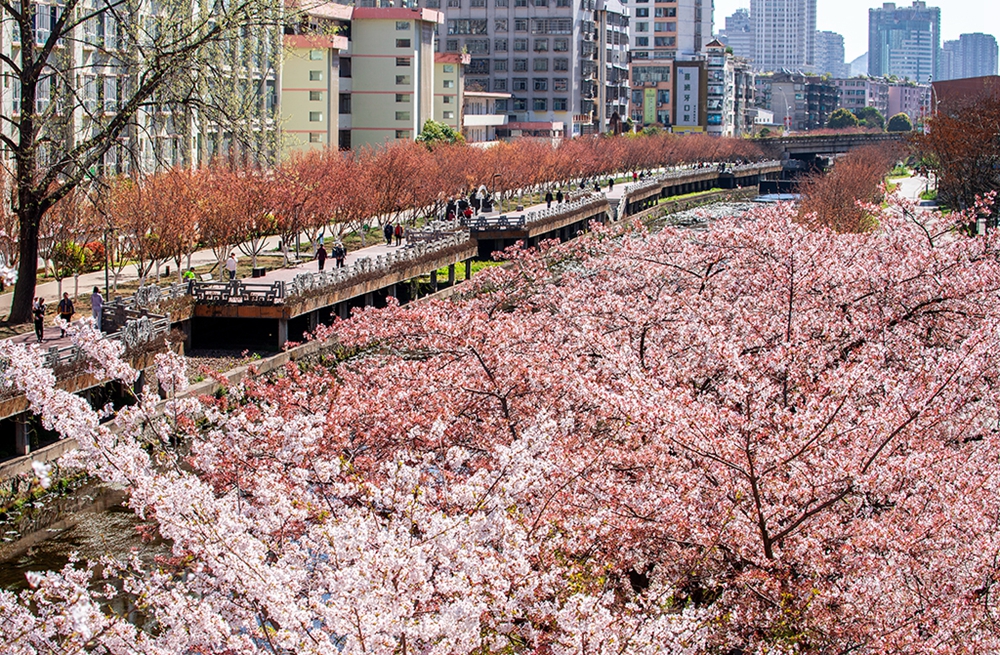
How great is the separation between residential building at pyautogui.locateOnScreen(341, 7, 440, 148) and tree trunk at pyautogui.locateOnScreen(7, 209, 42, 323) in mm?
56502

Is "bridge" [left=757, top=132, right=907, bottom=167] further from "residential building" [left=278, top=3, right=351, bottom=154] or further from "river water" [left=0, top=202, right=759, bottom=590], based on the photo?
"river water" [left=0, top=202, right=759, bottom=590]

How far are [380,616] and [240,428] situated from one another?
721 centimetres

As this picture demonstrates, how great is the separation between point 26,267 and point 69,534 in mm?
9737

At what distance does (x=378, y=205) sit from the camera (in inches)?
2183

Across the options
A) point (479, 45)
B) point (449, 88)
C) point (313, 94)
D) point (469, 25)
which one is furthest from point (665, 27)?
point (313, 94)

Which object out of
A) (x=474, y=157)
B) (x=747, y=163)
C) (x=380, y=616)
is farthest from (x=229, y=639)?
(x=747, y=163)

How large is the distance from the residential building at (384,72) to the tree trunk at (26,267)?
185ft

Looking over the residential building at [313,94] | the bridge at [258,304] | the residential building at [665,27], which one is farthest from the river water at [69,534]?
the residential building at [665,27]

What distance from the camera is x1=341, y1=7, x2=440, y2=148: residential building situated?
85188 millimetres

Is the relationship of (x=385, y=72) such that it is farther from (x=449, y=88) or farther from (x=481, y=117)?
(x=481, y=117)

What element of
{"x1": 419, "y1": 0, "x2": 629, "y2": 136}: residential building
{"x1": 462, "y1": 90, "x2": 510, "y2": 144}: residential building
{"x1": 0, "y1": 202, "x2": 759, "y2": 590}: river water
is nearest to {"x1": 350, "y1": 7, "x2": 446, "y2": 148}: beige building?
{"x1": 462, "y1": 90, "x2": 510, "y2": 144}: residential building

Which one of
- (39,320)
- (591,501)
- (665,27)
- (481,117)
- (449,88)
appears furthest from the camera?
(665,27)

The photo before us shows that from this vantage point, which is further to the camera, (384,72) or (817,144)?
(817,144)

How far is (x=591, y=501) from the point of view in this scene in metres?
11.4
